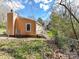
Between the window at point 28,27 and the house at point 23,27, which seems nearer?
the house at point 23,27

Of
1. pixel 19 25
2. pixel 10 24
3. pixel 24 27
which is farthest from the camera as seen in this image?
pixel 19 25

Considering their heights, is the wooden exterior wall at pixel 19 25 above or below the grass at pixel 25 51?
above

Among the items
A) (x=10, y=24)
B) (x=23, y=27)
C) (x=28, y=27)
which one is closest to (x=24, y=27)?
(x=23, y=27)

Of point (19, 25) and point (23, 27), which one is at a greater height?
point (19, 25)

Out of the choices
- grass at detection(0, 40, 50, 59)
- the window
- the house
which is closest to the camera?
grass at detection(0, 40, 50, 59)

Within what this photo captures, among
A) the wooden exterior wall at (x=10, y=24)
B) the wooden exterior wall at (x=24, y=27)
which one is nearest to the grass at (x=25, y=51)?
the wooden exterior wall at (x=24, y=27)

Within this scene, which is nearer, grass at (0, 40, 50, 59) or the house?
grass at (0, 40, 50, 59)

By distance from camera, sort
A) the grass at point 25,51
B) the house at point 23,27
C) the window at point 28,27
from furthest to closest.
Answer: the window at point 28,27 < the house at point 23,27 < the grass at point 25,51

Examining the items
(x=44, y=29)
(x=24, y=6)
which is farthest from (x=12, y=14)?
(x=24, y=6)

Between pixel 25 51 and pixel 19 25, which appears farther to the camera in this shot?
pixel 19 25

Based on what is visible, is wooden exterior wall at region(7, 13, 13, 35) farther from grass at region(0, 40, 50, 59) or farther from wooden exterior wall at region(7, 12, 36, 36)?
grass at region(0, 40, 50, 59)

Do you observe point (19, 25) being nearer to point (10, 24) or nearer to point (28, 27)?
point (10, 24)

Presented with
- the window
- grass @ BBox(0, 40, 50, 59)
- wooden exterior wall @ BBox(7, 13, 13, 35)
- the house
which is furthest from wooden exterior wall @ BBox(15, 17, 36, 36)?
grass @ BBox(0, 40, 50, 59)

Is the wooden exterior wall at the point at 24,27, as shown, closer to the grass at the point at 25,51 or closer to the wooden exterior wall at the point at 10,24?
the wooden exterior wall at the point at 10,24
